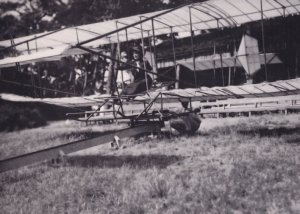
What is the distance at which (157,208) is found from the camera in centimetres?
468

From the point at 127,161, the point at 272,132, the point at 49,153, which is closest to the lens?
the point at 49,153

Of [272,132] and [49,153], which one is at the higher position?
[49,153]

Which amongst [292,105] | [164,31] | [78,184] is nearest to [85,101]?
[164,31]

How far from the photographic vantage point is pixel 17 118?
22672 mm

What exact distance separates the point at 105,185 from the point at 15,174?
2.72 m

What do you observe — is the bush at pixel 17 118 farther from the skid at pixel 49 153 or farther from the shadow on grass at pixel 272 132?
the shadow on grass at pixel 272 132

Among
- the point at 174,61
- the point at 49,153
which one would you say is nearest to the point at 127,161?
the point at 49,153

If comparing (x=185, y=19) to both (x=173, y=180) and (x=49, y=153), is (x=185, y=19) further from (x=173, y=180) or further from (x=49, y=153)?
(x=49, y=153)

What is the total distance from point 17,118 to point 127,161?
56.1ft

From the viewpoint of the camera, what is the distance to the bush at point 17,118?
22.0 m

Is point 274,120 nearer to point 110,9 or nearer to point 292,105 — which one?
point 292,105

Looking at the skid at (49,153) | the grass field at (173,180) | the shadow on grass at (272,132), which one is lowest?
the grass field at (173,180)

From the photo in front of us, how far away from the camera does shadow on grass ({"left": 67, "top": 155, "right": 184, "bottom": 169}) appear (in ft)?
23.8

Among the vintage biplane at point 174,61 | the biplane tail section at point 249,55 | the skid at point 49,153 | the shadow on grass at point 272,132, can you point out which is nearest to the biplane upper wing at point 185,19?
the vintage biplane at point 174,61
